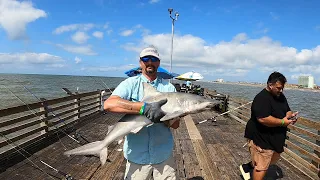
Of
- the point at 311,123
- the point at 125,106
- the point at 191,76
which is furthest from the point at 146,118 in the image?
the point at 191,76

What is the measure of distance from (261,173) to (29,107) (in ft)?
18.5

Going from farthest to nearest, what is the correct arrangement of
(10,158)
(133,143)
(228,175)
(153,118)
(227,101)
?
(227,101)
(10,158)
(228,175)
(133,143)
(153,118)

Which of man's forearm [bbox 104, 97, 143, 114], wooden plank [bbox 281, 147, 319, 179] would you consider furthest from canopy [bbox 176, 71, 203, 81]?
man's forearm [bbox 104, 97, 143, 114]

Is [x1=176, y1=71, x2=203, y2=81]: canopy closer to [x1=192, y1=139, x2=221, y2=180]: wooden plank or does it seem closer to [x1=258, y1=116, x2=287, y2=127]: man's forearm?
[x1=192, y1=139, x2=221, y2=180]: wooden plank

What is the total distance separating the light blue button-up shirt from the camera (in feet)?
9.64

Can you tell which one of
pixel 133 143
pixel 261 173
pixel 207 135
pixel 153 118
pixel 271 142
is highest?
pixel 153 118

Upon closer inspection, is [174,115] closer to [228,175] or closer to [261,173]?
[261,173]

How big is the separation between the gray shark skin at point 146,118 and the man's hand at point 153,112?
68 mm

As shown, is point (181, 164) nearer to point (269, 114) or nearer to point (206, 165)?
point (206, 165)

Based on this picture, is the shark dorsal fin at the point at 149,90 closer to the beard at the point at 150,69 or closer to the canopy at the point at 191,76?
the beard at the point at 150,69

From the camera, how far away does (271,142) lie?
4320mm

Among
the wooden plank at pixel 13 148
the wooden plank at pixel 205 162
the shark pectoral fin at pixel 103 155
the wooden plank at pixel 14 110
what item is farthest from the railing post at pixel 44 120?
the shark pectoral fin at pixel 103 155

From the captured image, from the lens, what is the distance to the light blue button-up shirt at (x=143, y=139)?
2.94 m

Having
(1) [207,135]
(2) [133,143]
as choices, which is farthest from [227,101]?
(2) [133,143]
